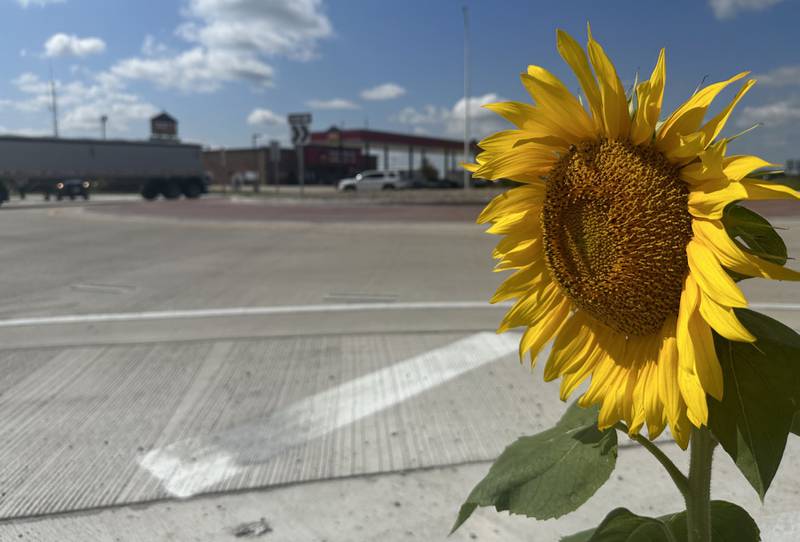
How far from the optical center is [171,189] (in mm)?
39812

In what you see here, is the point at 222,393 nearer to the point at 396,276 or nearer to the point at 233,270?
the point at 396,276

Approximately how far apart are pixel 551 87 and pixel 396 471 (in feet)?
5.99

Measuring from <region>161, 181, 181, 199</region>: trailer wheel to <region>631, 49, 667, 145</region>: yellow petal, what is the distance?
137 feet

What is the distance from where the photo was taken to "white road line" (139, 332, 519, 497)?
2502 mm

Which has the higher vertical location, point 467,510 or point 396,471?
point 467,510

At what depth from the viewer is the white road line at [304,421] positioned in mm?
2502

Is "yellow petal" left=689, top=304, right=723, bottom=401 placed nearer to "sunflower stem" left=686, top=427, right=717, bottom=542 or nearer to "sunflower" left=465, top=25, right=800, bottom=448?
"sunflower" left=465, top=25, right=800, bottom=448

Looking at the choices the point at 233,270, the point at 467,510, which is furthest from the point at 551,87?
the point at 233,270

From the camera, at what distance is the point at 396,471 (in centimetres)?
248

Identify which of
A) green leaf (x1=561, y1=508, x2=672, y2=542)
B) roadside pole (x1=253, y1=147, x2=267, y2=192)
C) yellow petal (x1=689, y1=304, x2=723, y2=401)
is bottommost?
green leaf (x1=561, y1=508, x2=672, y2=542)

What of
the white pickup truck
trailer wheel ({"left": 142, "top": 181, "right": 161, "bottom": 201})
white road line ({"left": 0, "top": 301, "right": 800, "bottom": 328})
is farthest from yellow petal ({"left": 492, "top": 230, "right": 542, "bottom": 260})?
the white pickup truck

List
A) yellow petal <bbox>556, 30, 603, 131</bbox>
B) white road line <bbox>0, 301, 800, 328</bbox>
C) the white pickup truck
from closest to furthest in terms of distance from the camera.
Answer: yellow petal <bbox>556, 30, 603, 131</bbox> < white road line <bbox>0, 301, 800, 328</bbox> < the white pickup truck

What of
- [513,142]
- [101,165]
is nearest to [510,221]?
[513,142]

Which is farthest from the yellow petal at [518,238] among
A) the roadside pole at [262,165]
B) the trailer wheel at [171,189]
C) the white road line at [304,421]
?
the roadside pole at [262,165]
